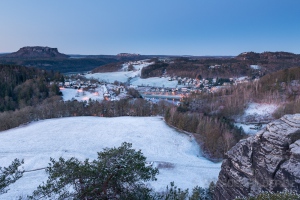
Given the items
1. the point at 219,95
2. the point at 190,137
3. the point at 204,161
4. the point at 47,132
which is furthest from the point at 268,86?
the point at 47,132

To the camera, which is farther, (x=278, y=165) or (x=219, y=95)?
(x=219, y=95)

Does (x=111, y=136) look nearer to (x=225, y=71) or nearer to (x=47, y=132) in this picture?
(x=47, y=132)

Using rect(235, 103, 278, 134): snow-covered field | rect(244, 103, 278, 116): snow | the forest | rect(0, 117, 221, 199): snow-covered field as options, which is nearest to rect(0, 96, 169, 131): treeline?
the forest

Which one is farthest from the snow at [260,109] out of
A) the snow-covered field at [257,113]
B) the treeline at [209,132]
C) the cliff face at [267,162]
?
the cliff face at [267,162]

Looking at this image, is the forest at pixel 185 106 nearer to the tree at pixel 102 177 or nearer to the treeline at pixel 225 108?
the treeline at pixel 225 108

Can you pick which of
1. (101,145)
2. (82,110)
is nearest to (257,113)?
(82,110)

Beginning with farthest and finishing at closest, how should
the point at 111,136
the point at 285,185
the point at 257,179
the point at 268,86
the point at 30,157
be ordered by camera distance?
the point at 268,86 < the point at 111,136 < the point at 30,157 < the point at 257,179 < the point at 285,185

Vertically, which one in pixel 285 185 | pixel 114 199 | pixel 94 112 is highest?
pixel 285 185

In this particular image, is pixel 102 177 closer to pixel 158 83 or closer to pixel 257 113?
pixel 257 113

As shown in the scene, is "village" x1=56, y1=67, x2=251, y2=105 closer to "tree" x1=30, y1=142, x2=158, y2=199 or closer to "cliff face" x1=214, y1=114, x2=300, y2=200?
"tree" x1=30, y1=142, x2=158, y2=199
